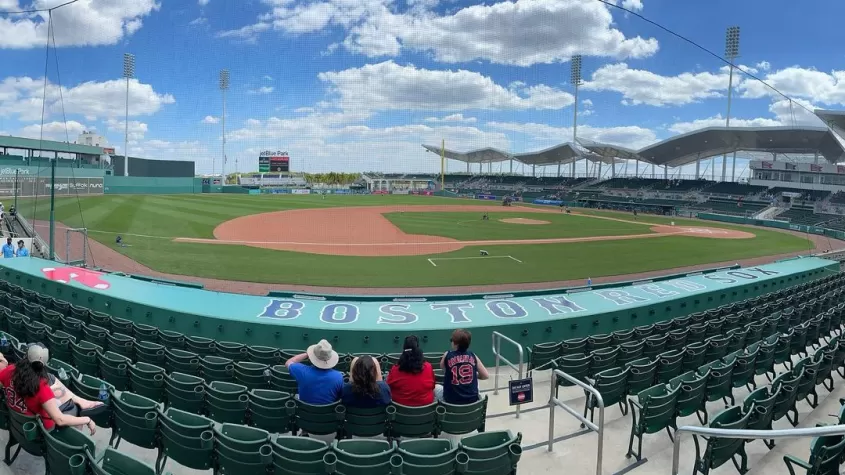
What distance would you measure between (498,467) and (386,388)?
3.93ft

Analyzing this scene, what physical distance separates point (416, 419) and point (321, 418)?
0.82m

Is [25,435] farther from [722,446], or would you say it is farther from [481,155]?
[481,155]

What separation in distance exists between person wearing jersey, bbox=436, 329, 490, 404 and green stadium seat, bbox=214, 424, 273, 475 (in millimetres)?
1751

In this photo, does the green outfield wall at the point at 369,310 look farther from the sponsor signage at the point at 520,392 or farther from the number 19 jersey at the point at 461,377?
the sponsor signage at the point at 520,392

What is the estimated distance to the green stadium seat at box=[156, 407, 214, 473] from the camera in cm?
367

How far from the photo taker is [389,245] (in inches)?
1021

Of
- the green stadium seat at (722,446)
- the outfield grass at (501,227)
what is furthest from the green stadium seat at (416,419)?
the outfield grass at (501,227)

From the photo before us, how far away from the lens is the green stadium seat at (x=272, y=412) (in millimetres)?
4387

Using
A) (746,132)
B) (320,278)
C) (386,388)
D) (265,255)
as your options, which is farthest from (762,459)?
(746,132)

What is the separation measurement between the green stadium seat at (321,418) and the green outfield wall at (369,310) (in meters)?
3.45

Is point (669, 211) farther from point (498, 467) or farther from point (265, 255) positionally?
point (498, 467)

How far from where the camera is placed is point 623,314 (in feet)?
31.1

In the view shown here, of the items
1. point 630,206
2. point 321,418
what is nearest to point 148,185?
point 630,206

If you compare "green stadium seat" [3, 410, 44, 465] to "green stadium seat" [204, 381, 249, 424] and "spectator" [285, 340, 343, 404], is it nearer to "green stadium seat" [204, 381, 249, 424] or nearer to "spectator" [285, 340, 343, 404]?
"green stadium seat" [204, 381, 249, 424]
